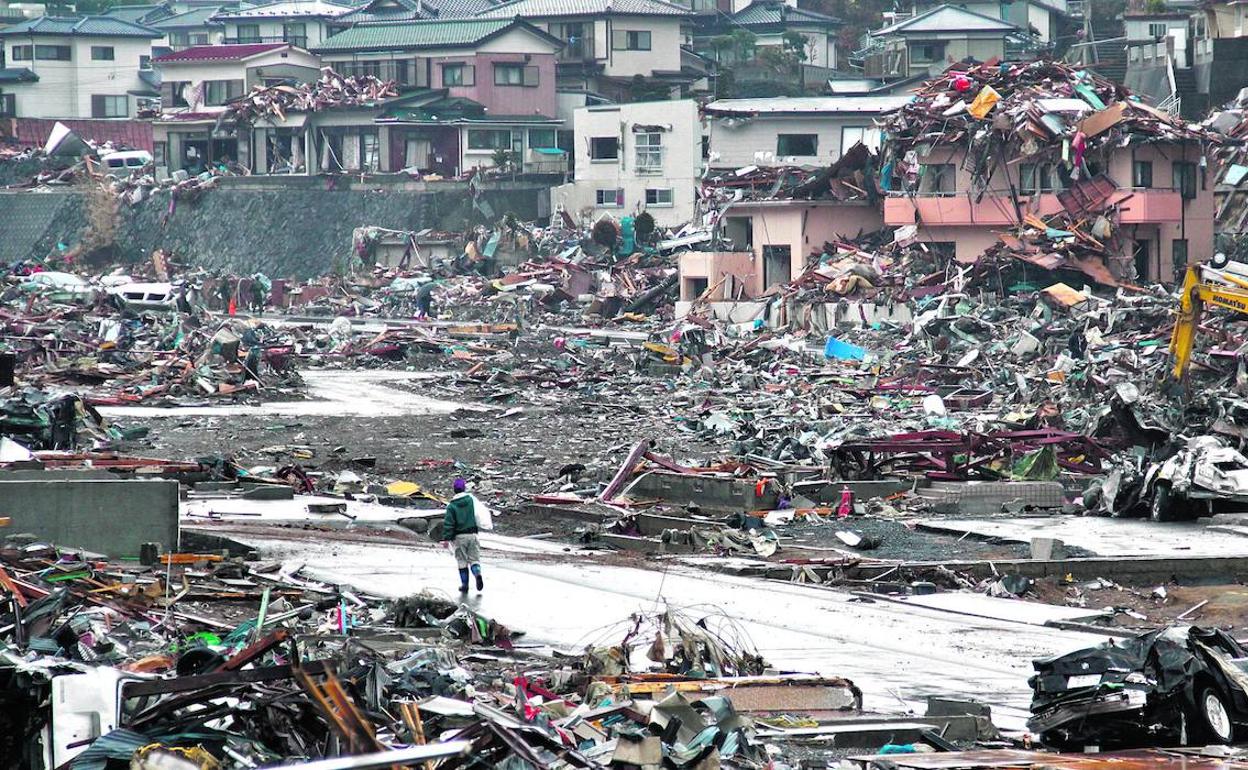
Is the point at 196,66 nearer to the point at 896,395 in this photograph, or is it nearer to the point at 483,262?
the point at 483,262

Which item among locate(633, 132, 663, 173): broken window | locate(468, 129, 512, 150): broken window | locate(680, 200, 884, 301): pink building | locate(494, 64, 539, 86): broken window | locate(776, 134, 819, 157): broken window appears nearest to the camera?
locate(680, 200, 884, 301): pink building

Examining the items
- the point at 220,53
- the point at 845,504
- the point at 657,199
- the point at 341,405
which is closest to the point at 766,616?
the point at 845,504

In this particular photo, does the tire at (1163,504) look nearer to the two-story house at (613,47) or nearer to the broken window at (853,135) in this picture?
the broken window at (853,135)

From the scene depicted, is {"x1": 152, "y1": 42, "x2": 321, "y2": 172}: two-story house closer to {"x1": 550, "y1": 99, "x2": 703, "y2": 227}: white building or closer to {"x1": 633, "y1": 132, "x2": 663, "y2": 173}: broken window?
{"x1": 550, "y1": 99, "x2": 703, "y2": 227}: white building

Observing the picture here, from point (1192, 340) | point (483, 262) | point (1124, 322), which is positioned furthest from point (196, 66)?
point (1192, 340)

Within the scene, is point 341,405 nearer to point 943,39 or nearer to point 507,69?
point 507,69

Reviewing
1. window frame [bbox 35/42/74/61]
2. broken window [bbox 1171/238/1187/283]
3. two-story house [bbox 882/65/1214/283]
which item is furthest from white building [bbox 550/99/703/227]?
window frame [bbox 35/42/74/61]
